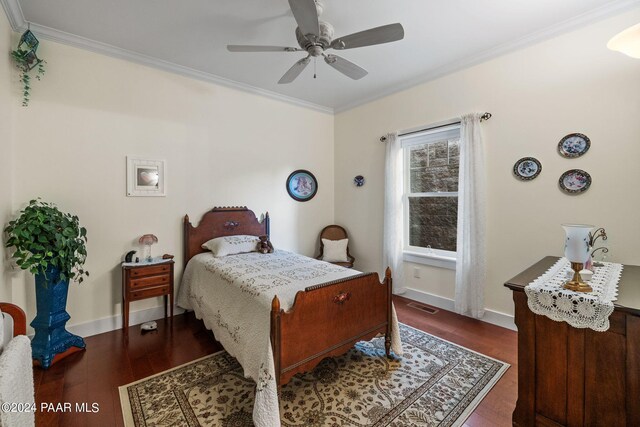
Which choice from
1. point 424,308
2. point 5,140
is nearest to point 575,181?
point 424,308

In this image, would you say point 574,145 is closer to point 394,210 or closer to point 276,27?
point 394,210

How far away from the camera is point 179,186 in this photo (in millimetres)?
3242

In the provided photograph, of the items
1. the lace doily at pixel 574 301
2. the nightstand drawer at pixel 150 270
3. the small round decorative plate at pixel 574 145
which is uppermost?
the small round decorative plate at pixel 574 145

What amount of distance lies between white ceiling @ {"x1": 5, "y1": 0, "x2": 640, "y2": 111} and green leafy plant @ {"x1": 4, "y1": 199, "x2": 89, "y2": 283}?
1.62 metres

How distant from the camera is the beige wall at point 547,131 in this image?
2215mm

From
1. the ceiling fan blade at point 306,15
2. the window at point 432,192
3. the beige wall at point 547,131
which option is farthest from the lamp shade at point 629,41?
the ceiling fan blade at point 306,15

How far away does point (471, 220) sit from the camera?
2994 mm

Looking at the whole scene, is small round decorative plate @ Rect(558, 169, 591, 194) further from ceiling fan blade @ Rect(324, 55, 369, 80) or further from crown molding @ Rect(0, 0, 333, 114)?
crown molding @ Rect(0, 0, 333, 114)

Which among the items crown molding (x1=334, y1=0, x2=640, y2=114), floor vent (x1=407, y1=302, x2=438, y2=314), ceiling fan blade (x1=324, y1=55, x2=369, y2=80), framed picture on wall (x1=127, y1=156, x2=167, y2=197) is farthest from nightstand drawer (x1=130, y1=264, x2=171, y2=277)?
crown molding (x1=334, y1=0, x2=640, y2=114)

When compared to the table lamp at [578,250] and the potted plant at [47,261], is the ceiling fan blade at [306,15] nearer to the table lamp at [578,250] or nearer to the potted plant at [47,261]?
the table lamp at [578,250]

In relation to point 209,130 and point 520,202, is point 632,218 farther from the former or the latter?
point 209,130

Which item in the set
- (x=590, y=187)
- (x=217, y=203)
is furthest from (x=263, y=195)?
(x=590, y=187)

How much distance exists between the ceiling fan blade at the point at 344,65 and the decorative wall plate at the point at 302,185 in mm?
1972

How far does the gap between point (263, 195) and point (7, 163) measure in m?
2.44
